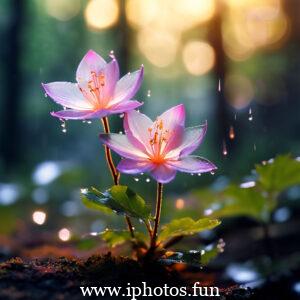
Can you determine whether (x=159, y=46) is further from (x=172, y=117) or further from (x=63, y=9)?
(x=172, y=117)

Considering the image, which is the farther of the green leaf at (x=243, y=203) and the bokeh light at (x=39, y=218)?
the bokeh light at (x=39, y=218)

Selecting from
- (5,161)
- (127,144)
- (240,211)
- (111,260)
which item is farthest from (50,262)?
(5,161)

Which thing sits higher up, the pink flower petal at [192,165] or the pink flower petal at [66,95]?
the pink flower petal at [66,95]

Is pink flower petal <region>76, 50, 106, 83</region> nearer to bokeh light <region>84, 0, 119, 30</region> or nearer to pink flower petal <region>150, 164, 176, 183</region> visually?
pink flower petal <region>150, 164, 176, 183</region>

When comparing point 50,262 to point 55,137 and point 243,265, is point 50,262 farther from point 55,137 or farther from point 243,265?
point 55,137

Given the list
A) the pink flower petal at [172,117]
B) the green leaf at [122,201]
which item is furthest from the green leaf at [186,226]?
the pink flower petal at [172,117]

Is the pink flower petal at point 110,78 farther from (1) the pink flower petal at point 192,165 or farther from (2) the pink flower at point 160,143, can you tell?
(1) the pink flower petal at point 192,165
